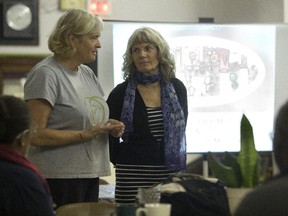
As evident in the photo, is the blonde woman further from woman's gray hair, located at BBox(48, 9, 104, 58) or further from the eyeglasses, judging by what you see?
the eyeglasses

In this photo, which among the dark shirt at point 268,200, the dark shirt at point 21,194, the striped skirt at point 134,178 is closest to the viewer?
the dark shirt at point 268,200

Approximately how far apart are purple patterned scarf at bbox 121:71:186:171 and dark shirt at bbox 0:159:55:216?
1369 mm

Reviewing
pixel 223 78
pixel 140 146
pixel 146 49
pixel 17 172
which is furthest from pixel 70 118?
pixel 223 78

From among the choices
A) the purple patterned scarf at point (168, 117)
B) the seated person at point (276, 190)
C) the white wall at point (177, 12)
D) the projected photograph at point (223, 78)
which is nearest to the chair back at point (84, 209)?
the purple patterned scarf at point (168, 117)

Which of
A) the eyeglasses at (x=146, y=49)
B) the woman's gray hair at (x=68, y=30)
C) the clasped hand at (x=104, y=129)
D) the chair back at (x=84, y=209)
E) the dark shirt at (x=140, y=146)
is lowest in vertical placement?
the chair back at (x=84, y=209)

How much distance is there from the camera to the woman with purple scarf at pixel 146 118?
3459mm

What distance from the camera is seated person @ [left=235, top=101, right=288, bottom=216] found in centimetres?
168

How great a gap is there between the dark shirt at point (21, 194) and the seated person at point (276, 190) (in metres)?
0.67

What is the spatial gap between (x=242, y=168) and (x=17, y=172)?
733mm

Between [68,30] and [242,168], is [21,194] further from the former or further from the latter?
[68,30]

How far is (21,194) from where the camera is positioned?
2.13m

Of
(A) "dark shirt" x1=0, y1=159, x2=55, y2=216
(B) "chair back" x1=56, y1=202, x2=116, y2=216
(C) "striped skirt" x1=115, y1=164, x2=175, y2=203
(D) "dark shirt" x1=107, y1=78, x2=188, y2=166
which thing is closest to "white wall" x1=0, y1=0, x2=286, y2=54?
(D) "dark shirt" x1=107, y1=78, x2=188, y2=166

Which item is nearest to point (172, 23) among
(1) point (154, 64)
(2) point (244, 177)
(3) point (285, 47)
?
(3) point (285, 47)

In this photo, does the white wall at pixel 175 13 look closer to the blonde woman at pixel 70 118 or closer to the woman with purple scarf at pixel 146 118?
the woman with purple scarf at pixel 146 118
